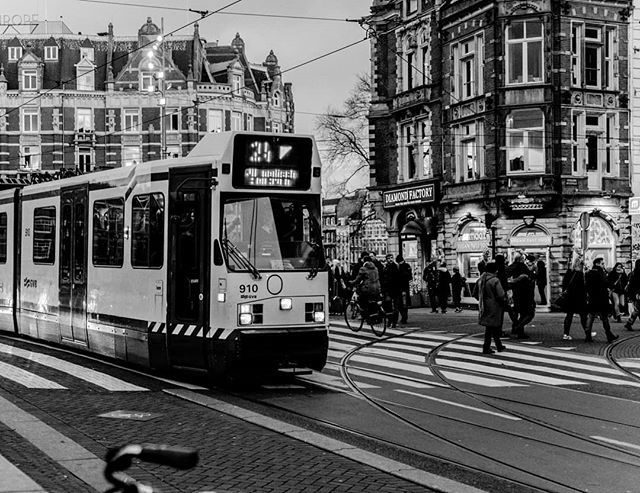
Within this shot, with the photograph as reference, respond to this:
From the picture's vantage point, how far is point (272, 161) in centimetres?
1244

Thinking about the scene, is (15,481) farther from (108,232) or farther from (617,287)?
(617,287)

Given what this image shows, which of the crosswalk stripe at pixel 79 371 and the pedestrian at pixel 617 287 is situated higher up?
the pedestrian at pixel 617 287

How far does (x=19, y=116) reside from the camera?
70875mm

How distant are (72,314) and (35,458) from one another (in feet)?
27.3

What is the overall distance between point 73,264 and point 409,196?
26.7 meters

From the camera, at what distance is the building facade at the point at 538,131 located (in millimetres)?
34719

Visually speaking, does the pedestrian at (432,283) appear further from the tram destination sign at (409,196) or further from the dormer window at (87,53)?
the dormer window at (87,53)

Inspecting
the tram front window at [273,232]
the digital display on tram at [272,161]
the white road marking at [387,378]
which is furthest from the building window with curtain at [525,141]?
the tram front window at [273,232]

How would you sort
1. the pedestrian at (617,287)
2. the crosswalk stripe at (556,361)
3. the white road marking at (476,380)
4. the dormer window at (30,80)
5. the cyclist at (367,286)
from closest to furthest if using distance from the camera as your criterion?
the white road marking at (476,380), the crosswalk stripe at (556,361), the cyclist at (367,286), the pedestrian at (617,287), the dormer window at (30,80)

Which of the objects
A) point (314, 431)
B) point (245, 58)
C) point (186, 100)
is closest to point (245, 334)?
point (314, 431)

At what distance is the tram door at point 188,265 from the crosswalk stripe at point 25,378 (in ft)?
5.09

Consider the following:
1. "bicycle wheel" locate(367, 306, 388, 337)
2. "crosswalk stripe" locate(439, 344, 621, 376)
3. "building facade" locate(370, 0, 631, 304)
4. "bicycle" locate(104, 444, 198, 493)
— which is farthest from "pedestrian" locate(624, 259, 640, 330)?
"bicycle" locate(104, 444, 198, 493)

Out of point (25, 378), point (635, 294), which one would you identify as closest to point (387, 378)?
point (25, 378)

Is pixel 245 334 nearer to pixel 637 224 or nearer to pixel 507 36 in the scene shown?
pixel 637 224
